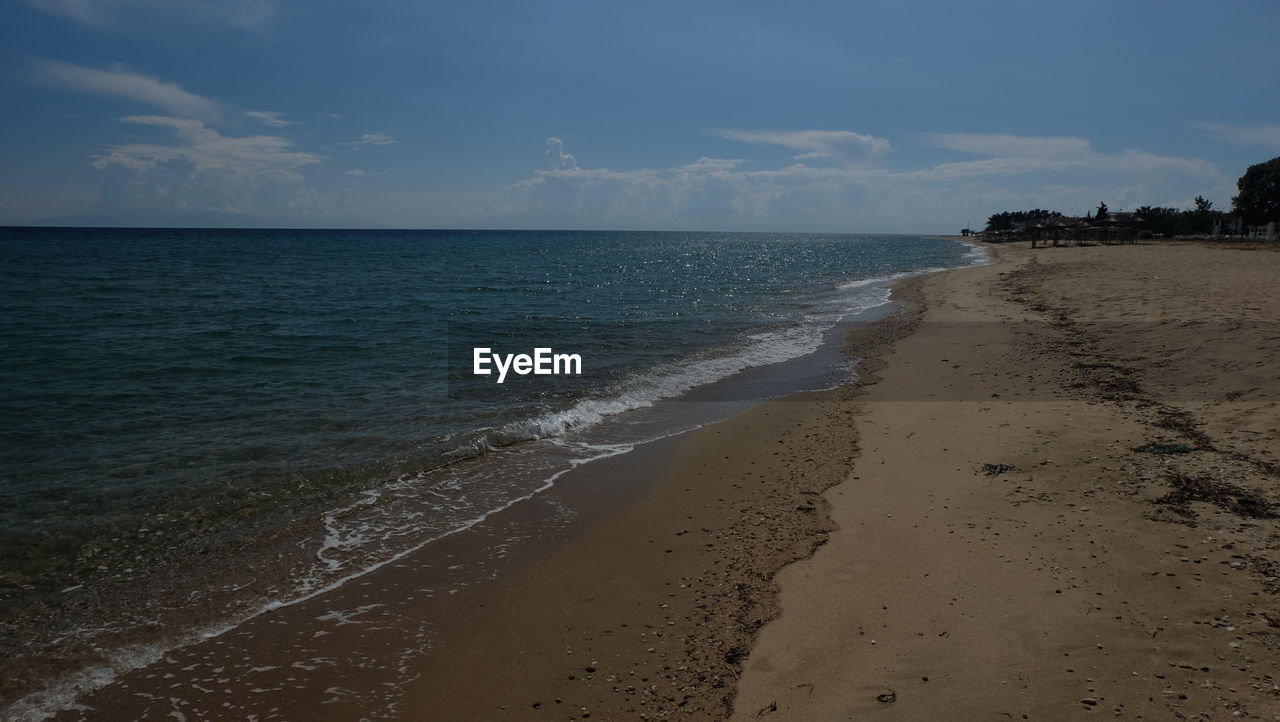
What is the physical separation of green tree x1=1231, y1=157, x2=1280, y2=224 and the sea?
2367 inches

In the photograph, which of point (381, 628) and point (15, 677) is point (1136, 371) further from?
point (15, 677)

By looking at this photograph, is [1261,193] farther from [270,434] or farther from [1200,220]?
[270,434]

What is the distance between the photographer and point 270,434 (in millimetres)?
10234

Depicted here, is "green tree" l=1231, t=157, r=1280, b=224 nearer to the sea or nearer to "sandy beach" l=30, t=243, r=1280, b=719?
the sea

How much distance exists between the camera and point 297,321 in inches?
888

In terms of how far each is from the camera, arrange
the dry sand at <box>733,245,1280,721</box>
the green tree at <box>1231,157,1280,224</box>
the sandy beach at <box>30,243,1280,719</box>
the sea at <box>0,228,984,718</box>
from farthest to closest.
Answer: the green tree at <box>1231,157,1280,224</box>, the sea at <box>0,228,984,718</box>, the sandy beach at <box>30,243,1280,719</box>, the dry sand at <box>733,245,1280,721</box>

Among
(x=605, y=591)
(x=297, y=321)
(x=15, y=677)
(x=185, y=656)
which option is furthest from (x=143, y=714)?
(x=297, y=321)

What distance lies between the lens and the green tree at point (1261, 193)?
59.2 m

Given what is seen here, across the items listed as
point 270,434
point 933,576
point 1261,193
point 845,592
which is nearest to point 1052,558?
point 933,576

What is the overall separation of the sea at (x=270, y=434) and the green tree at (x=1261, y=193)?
2367 inches

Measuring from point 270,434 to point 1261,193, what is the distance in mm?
82620

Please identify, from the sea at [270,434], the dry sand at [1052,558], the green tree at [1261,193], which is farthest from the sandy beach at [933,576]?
the green tree at [1261,193]

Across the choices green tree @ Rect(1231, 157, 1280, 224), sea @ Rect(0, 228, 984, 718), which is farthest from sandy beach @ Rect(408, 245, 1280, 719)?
green tree @ Rect(1231, 157, 1280, 224)

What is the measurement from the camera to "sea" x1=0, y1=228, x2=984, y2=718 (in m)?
5.81
